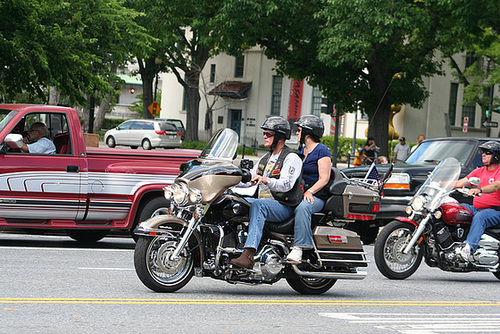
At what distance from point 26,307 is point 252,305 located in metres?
2.13

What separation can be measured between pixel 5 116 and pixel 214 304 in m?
5.53

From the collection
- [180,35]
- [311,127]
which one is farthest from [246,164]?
[180,35]

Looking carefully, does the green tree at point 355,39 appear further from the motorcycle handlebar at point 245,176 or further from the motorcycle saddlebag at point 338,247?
the motorcycle handlebar at point 245,176

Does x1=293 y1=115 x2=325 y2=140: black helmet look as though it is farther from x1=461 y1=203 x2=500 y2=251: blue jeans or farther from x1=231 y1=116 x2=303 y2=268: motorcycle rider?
x1=461 y1=203 x2=500 y2=251: blue jeans

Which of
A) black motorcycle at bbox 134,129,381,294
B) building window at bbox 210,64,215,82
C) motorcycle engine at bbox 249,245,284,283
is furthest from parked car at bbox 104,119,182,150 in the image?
motorcycle engine at bbox 249,245,284,283

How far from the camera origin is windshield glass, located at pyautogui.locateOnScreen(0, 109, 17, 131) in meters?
11.8

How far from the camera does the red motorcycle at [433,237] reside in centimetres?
1055

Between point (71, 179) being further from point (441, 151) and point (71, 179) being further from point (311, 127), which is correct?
point (441, 151)

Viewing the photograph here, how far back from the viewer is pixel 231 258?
8.28 meters

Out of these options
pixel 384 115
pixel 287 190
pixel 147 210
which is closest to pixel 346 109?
pixel 384 115

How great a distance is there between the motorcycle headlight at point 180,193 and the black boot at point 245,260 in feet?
2.56

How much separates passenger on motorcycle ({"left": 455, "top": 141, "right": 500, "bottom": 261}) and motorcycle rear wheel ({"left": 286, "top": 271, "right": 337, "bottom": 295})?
2.41 m

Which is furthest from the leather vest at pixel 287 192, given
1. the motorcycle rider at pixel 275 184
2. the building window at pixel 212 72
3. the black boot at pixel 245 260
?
the building window at pixel 212 72

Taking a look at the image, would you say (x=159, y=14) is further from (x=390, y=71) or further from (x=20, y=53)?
(x=20, y=53)
